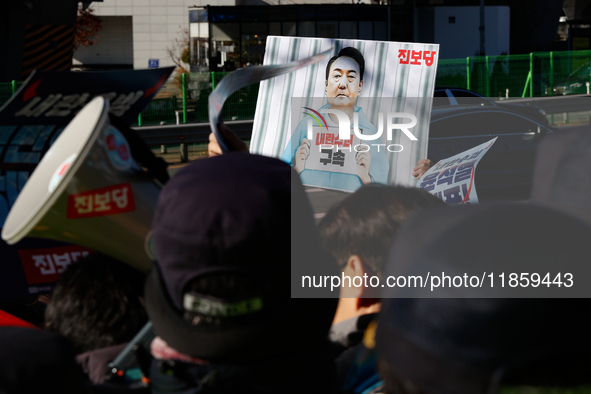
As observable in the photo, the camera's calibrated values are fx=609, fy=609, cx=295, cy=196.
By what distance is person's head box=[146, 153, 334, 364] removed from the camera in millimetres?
1013

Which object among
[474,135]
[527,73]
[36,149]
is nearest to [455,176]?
[36,149]

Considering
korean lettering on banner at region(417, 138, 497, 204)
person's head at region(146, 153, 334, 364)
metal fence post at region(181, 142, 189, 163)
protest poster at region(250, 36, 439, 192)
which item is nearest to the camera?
person's head at region(146, 153, 334, 364)

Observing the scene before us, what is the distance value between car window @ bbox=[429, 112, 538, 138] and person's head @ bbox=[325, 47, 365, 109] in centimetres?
519

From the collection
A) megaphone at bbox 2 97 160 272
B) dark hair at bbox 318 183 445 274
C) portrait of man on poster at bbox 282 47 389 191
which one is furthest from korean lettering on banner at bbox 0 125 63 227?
portrait of man on poster at bbox 282 47 389 191

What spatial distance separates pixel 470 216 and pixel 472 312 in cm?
13

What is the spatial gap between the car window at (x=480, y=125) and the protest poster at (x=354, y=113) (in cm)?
516

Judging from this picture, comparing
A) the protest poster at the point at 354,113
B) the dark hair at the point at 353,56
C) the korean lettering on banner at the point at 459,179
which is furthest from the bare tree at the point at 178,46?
the korean lettering on banner at the point at 459,179

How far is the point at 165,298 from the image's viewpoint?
3.56ft

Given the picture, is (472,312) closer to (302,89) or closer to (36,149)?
(36,149)

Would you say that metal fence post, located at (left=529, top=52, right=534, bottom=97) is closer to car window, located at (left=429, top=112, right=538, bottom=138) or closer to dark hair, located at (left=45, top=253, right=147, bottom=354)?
car window, located at (left=429, top=112, right=538, bottom=138)

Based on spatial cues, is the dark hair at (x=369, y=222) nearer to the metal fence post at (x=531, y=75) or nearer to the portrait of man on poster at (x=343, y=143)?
the portrait of man on poster at (x=343, y=143)

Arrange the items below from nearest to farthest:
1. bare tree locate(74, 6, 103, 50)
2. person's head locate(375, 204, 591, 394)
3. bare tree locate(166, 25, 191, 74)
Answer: person's head locate(375, 204, 591, 394) → bare tree locate(74, 6, 103, 50) → bare tree locate(166, 25, 191, 74)

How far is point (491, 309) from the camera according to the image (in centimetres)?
71

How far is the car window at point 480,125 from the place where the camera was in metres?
8.89
